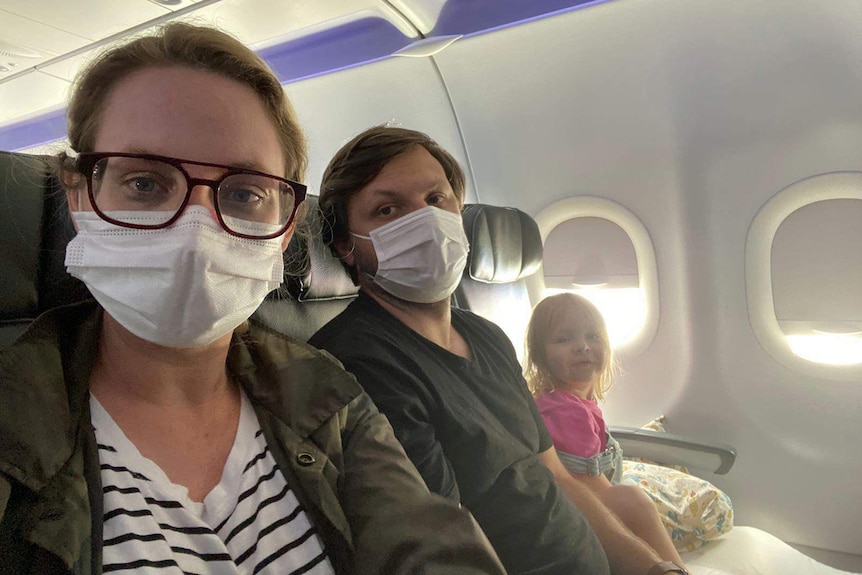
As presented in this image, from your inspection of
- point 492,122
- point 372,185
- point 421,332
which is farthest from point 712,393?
point 372,185

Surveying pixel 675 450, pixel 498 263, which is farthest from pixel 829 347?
pixel 498 263

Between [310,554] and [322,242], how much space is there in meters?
0.85

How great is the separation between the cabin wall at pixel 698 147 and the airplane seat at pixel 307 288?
5.39ft

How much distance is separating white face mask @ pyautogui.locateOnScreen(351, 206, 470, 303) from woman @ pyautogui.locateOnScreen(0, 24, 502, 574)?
0.45 m

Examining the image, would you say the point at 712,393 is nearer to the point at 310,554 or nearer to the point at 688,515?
the point at 688,515

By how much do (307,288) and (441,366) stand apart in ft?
1.30

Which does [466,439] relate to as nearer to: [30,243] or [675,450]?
[30,243]

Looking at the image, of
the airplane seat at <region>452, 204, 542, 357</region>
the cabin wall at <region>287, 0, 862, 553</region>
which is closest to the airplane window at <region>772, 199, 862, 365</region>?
the cabin wall at <region>287, 0, 862, 553</region>

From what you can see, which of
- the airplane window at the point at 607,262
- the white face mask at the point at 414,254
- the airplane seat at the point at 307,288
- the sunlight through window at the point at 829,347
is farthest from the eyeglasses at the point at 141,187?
the sunlight through window at the point at 829,347

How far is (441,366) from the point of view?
1.28 metres

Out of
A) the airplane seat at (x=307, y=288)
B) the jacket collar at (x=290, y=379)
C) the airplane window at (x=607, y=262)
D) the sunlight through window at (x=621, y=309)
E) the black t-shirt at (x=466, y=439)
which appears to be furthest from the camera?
the sunlight through window at (x=621, y=309)

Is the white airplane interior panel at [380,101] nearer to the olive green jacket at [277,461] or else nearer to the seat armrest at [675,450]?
the seat armrest at [675,450]

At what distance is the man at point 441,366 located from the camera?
1.17m

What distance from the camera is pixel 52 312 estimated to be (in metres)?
0.80
